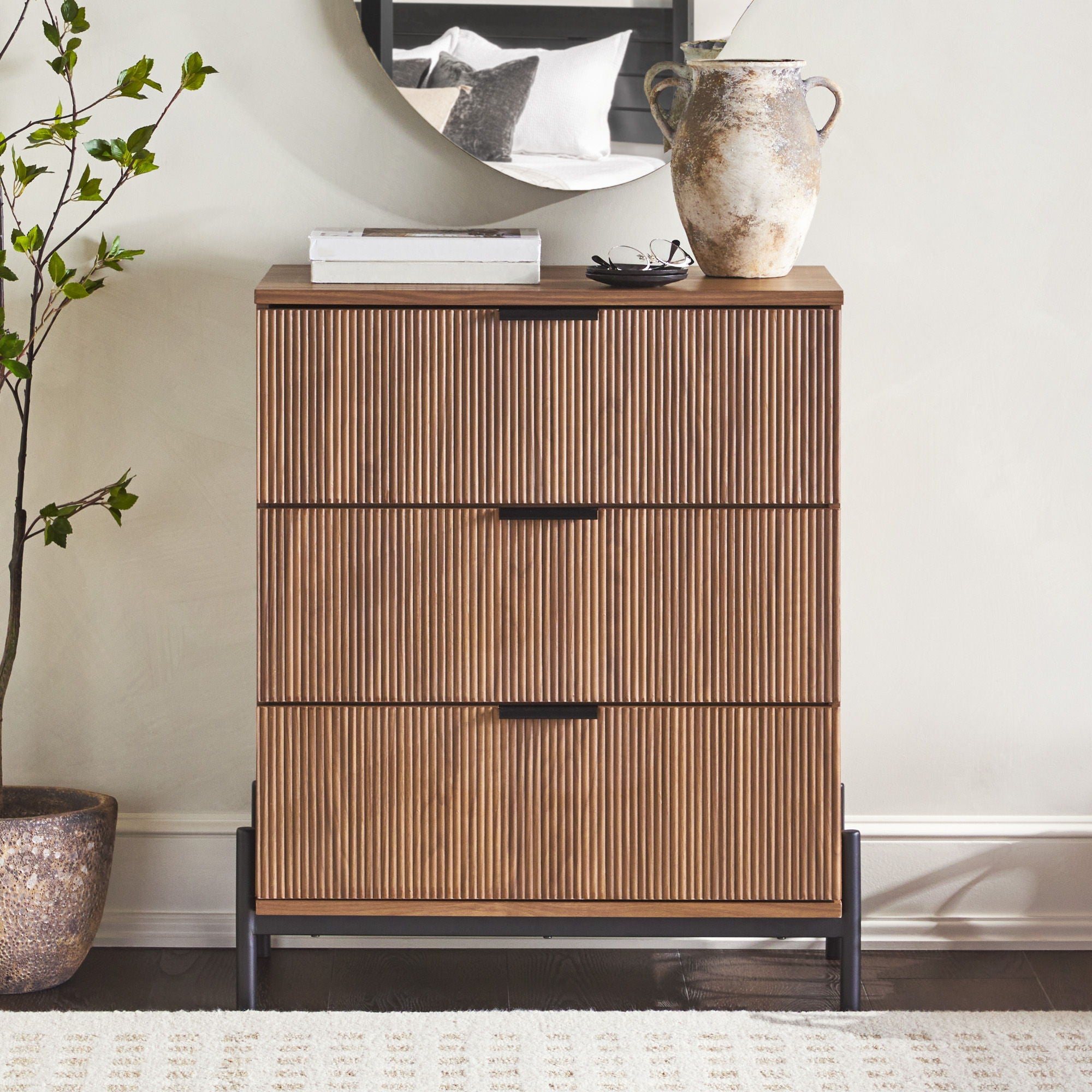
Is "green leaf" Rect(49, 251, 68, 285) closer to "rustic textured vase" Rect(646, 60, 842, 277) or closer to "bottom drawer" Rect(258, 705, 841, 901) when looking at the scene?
"bottom drawer" Rect(258, 705, 841, 901)

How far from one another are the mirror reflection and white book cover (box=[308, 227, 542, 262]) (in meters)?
0.33

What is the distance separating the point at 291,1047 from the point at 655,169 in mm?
1420

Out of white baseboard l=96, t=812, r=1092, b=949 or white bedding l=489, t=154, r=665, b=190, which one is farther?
white baseboard l=96, t=812, r=1092, b=949

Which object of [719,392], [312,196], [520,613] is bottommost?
[520,613]

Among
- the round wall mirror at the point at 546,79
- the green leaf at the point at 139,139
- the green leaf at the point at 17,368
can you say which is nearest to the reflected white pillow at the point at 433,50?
the round wall mirror at the point at 546,79

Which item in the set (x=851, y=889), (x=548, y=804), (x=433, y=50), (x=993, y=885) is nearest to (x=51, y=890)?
(x=548, y=804)

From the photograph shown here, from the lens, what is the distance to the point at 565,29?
201 cm

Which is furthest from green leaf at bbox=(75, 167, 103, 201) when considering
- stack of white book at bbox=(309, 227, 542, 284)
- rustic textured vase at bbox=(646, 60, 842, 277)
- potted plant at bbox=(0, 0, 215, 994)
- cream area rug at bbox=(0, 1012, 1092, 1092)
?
cream area rug at bbox=(0, 1012, 1092, 1092)

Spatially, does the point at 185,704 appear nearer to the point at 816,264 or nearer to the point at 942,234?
the point at 816,264

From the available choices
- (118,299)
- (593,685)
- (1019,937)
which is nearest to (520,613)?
(593,685)

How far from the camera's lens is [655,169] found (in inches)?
79.4

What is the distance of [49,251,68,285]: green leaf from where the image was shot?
1832mm

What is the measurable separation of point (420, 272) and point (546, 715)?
0.63 meters

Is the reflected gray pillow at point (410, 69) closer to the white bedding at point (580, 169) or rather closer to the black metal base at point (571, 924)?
the white bedding at point (580, 169)
